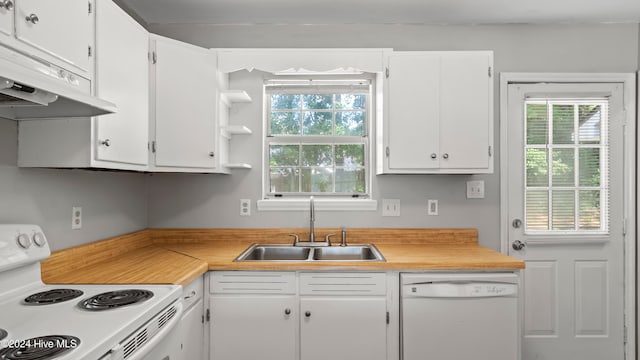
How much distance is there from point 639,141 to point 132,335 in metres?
3.28

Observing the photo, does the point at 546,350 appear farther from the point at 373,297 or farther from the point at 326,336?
the point at 326,336

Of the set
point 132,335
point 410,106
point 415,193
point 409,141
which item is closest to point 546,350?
point 415,193

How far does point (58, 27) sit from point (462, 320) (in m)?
2.24

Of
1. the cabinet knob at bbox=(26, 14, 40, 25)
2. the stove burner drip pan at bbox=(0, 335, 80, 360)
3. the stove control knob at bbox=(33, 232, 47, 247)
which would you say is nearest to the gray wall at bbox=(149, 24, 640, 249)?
the stove control knob at bbox=(33, 232, 47, 247)

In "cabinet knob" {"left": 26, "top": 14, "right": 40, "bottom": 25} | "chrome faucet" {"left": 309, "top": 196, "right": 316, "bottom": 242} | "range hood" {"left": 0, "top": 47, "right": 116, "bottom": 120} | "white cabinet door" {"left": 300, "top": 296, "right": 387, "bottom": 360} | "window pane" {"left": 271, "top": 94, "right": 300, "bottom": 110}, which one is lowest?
"white cabinet door" {"left": 300, "top": 296, "right": 387, "bottom": 360}

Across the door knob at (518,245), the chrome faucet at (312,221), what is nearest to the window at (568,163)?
the door knob at (518,245)

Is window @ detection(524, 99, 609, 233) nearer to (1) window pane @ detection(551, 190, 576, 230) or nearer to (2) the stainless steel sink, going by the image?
(1) window pane @ detection(551, 190, 576, 230)

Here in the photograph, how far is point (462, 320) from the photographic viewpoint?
1.98m

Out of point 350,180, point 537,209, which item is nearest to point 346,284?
point 350,180

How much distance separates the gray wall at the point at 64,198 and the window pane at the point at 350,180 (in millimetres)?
1438

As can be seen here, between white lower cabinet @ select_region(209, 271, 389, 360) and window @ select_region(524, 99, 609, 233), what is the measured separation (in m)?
1.51

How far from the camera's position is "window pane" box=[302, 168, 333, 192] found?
9.21ft

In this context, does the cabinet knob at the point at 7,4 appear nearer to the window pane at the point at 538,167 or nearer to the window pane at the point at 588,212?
the window pane at the point at 538,167

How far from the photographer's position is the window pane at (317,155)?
282cm
